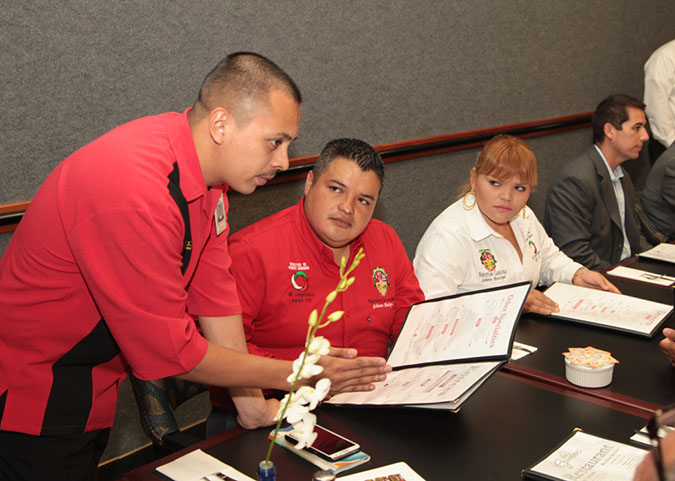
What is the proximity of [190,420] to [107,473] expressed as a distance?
44 centimetres

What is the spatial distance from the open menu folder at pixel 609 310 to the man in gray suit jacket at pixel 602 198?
881 mm

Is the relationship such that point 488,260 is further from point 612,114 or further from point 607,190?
point 612,114

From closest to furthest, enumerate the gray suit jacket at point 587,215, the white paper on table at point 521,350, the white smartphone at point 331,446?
the white smartphone at point 331,446 < the white paper on table at point 521,350 < the gray suit jacket at point 587,215

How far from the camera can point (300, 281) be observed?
6.41 ft

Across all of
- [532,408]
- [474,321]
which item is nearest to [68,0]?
[474,321]

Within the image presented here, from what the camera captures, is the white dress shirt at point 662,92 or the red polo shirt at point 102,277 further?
the white dress shirt at point 662,92

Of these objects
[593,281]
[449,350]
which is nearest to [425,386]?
[449,350]

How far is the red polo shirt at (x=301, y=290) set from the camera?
1.91m

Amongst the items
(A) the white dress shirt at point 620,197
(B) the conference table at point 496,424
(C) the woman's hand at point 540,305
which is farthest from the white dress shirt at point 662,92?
(B) the conference table at point 496,424

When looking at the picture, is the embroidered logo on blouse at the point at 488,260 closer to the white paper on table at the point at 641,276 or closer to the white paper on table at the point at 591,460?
the white paper on table at the point at 641,276

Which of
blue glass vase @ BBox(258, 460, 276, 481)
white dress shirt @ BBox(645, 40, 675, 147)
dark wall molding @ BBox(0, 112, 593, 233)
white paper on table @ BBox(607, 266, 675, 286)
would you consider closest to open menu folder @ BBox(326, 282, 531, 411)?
blue glass vase @ BBox(258, 460, 276, 481)

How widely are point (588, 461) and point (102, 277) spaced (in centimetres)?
101

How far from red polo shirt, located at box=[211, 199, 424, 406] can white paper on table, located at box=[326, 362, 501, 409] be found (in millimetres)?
375

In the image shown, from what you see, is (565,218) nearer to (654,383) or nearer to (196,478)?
(654,383)
